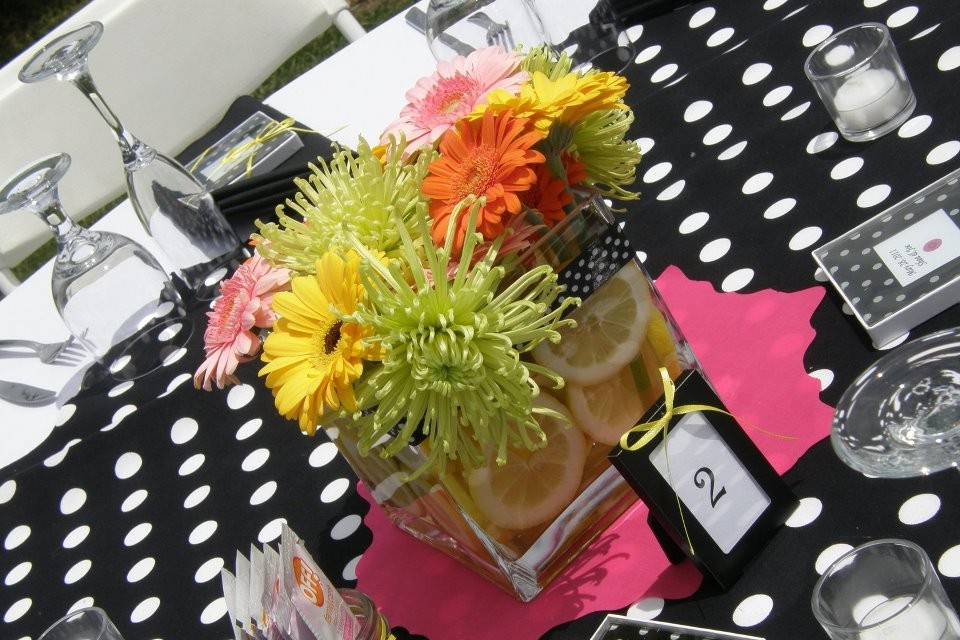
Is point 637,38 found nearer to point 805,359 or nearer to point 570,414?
point 805,359

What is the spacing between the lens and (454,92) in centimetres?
74

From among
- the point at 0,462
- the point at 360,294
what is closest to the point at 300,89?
the point at 0,462

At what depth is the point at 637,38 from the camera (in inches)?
50.8

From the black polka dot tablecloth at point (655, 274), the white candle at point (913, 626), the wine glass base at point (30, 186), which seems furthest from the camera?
the wine glass base at point (30, 186)

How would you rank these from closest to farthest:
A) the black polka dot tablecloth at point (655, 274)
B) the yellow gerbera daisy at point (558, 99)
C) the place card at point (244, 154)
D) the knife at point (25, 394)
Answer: the yellow gerbera daisy at point (558, 99)
the black polka dot tablecloth at point (655, 274)
the knife at point (25, 394)
the place card at point (244, 154)

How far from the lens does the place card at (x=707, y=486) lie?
69 centimetres

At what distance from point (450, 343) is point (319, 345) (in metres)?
0.09

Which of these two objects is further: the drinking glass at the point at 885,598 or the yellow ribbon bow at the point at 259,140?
the yellow ribbon bow at the point at 259,140

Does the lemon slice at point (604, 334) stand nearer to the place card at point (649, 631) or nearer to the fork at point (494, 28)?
the place card at point (649, 631)

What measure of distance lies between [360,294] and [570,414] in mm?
177

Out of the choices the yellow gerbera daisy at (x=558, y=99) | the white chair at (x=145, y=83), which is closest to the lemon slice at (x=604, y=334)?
the yellow gerbera daisy at (x=558, y=99)

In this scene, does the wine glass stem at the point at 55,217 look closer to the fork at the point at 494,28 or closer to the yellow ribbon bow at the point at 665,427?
the fork at the point at 494,28

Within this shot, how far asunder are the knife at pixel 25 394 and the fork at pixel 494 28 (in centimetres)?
64

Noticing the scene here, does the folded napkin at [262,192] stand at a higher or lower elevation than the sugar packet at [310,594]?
higher
